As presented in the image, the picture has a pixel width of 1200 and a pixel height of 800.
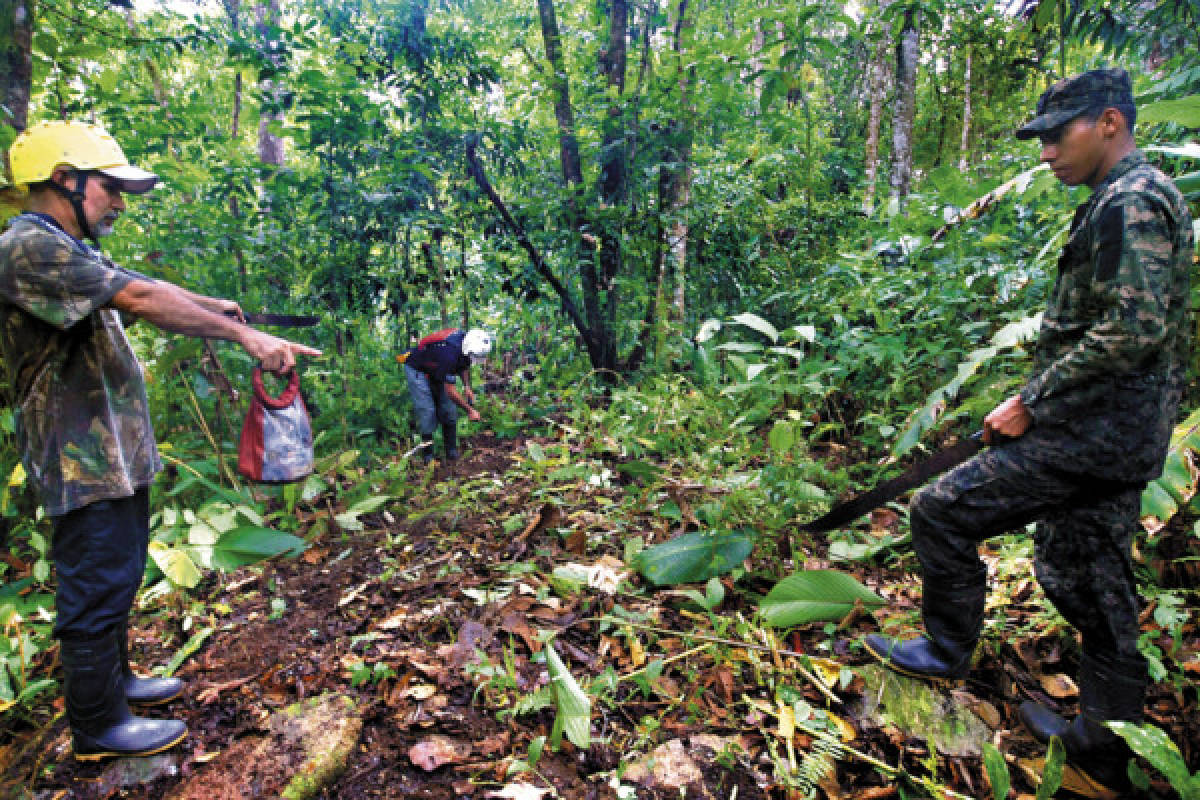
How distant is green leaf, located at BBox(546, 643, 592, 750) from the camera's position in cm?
193

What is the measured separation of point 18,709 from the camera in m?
2.48

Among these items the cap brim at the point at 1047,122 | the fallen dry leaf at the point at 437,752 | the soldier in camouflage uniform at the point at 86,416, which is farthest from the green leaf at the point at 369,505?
the cap brim at the point at 1047,122

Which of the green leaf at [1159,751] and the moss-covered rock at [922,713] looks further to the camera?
the moss-covered rock at [922,713]

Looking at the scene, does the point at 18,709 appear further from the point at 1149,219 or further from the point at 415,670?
the point at 1149,219

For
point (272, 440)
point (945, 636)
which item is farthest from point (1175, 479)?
point (272, 440)

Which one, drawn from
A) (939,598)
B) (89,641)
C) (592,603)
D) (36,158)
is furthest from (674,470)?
(36,158)

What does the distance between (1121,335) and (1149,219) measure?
0.36 m

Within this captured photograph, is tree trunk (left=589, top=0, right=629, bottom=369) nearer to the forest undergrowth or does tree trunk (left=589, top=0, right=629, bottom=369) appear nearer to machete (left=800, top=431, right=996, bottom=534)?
the forest undergrowth

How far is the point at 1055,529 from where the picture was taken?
6.84ft

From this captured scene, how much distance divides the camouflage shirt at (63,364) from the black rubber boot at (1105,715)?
11.3 feet

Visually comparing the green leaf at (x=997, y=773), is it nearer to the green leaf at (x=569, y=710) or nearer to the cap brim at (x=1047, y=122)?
the green leaf at (x=569, y=710)

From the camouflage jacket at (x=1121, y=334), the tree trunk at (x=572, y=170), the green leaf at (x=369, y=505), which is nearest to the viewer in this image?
the camouflage jacket at (x=1121, y=334)

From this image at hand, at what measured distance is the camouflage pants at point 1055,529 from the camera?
76.5 inches

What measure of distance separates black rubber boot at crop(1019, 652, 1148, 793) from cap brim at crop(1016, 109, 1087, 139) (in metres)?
1.77
